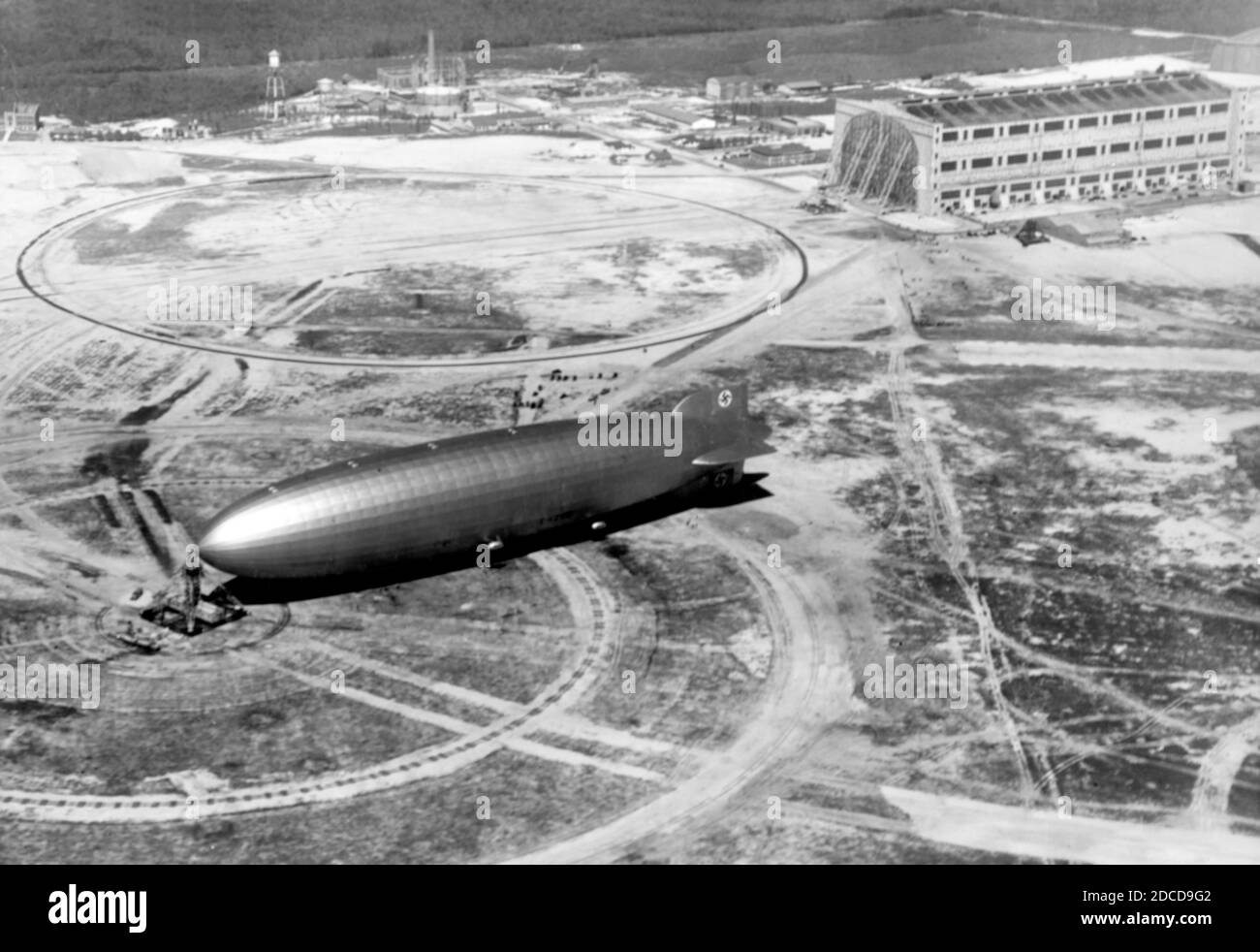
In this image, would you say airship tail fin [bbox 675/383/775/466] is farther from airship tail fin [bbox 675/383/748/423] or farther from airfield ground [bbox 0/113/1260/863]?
airfield ground [bbox 0/113/1260/863]

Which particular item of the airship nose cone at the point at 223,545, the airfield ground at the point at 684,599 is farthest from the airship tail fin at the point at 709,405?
the airship nose cone at the point at 223,545

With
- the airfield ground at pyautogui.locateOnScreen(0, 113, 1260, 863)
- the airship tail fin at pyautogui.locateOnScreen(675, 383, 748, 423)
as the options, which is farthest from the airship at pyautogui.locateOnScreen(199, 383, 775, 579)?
the airfield ground at pyautogui.locateOnScreen(0, 113, 1260, 863)

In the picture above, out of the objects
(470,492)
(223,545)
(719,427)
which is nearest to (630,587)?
(470,492)

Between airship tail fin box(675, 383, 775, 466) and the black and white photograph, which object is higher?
airship tail fin box(675, 383, 775, 466)

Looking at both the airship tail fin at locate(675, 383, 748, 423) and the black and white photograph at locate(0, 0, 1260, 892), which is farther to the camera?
the airship tail fin at locate(675, 383, 748, 423)

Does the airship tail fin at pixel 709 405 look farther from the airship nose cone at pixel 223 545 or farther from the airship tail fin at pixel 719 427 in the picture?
the airship nose cone at pixel 223 545

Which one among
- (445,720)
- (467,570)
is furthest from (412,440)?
(445,720)

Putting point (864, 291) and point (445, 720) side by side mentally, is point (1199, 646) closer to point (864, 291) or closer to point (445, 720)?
point (445, 720)
